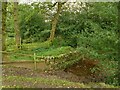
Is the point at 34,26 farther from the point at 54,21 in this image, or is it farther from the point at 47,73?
the point at 47,73

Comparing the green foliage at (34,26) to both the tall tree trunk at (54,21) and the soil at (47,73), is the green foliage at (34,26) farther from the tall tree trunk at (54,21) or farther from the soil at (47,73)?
the soil at (47,73)

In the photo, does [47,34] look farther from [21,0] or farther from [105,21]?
[105,21]

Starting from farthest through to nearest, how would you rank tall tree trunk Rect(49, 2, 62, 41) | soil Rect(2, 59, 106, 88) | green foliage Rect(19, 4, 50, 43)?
green foliage Rect(19, 4, 50, 43), tall tree trunk Rect(49, 2, 62, 41), soil Rect(2, 59, 106, 88)

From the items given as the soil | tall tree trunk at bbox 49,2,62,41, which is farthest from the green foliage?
the soil

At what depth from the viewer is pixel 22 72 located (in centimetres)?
988

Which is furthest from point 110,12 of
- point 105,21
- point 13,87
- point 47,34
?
point 47,34

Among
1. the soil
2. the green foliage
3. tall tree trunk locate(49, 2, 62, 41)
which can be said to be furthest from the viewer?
the green foliage

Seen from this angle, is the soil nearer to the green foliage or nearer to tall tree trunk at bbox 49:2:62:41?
tall tree trunk at bbox 49:2:62:41

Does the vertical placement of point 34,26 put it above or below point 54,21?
below

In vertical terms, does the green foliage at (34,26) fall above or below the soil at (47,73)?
above

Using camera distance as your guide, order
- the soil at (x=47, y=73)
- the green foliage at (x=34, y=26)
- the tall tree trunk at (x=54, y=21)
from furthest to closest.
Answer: the green foliage at (x=34, y=26) → the tall tree trunk at (x=54, y=21) → the soil at (x=47, y=73)

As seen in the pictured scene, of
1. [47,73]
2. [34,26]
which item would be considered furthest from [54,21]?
[47,73]

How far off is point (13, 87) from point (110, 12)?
146 inches

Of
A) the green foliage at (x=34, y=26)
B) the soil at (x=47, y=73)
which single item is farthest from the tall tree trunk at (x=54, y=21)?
the soil at (x=47, y=73)
